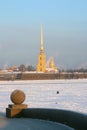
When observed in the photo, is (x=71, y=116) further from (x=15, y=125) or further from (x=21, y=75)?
(x=21, y=75)

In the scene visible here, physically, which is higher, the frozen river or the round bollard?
the round bollard

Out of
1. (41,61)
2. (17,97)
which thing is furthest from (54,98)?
(41,61)

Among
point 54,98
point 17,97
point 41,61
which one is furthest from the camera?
point 41,61

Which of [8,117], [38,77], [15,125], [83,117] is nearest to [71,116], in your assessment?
[83,117]

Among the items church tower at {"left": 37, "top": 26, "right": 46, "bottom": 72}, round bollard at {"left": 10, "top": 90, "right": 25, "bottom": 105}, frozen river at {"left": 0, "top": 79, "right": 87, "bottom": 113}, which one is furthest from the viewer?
church tower at {"left": 37, "top": 26, "right": 46, "bottom": 72}

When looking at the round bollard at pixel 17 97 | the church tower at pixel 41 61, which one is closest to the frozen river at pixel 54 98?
the round bollard at pixel 17 97

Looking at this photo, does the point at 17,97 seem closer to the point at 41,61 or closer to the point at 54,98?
the point at 54,98

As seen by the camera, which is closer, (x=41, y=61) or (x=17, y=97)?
(x=17, y=97)

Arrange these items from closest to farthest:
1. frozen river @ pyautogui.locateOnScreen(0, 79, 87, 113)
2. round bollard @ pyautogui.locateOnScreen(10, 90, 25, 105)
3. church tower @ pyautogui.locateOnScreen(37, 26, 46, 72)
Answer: round bollard @ pyautogui.locateOnScreen(10, 90, 25, 105) < frozen river @ pyautogui.locateOnScreen(0, 79, 87, 113) < church tower @ pyautogui.locateOnScreen(37, 26, 46, 72)

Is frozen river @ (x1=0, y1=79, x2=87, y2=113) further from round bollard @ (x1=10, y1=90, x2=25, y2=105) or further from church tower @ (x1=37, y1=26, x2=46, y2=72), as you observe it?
church tower @ (x1=37, y1=26, x2=46, y2=72)

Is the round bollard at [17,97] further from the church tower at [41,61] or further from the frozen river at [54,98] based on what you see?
the church tower at [41,61]

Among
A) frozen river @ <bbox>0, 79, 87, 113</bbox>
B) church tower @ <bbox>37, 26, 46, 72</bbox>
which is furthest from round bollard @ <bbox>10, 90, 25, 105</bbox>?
church tower @ <bbox>37, 26, 46, 72</bbox>

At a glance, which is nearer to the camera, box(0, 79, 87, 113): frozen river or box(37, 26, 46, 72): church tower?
box(0, 79, 87, 113): frozen river

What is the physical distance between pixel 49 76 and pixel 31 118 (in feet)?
417
